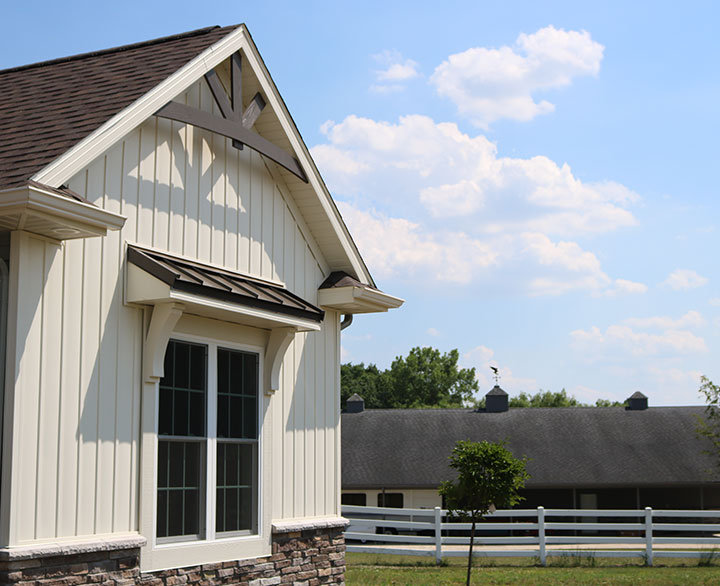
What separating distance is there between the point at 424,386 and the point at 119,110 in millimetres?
75119

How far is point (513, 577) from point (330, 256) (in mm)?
10320

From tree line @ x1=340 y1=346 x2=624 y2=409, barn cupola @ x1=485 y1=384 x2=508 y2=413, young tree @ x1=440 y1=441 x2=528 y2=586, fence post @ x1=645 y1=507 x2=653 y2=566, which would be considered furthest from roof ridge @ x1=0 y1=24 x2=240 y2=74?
tree line @ x1=340 y1=346 x2=624 y2=409

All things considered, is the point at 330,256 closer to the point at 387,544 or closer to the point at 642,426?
the point at 387,544

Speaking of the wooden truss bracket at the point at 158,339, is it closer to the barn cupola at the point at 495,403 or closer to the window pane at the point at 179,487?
the window pane at the point at 179,487

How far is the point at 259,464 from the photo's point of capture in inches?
401

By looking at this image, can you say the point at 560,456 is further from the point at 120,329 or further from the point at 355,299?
the point at 120,329

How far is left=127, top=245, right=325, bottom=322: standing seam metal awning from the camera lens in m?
8.54

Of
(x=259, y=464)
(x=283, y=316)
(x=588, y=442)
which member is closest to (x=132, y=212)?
(x=283, y=316)

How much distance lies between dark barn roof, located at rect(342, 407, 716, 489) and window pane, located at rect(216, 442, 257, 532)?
2521 centimetres

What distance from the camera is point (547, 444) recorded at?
122 feet

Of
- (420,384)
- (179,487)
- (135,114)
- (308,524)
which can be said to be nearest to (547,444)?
(308,524)

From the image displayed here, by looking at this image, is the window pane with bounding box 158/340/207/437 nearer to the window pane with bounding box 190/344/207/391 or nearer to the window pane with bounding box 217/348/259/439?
the window pane with bounding box 190/344/207/391

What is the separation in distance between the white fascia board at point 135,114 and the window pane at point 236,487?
3383 mm

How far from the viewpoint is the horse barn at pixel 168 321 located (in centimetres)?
753
